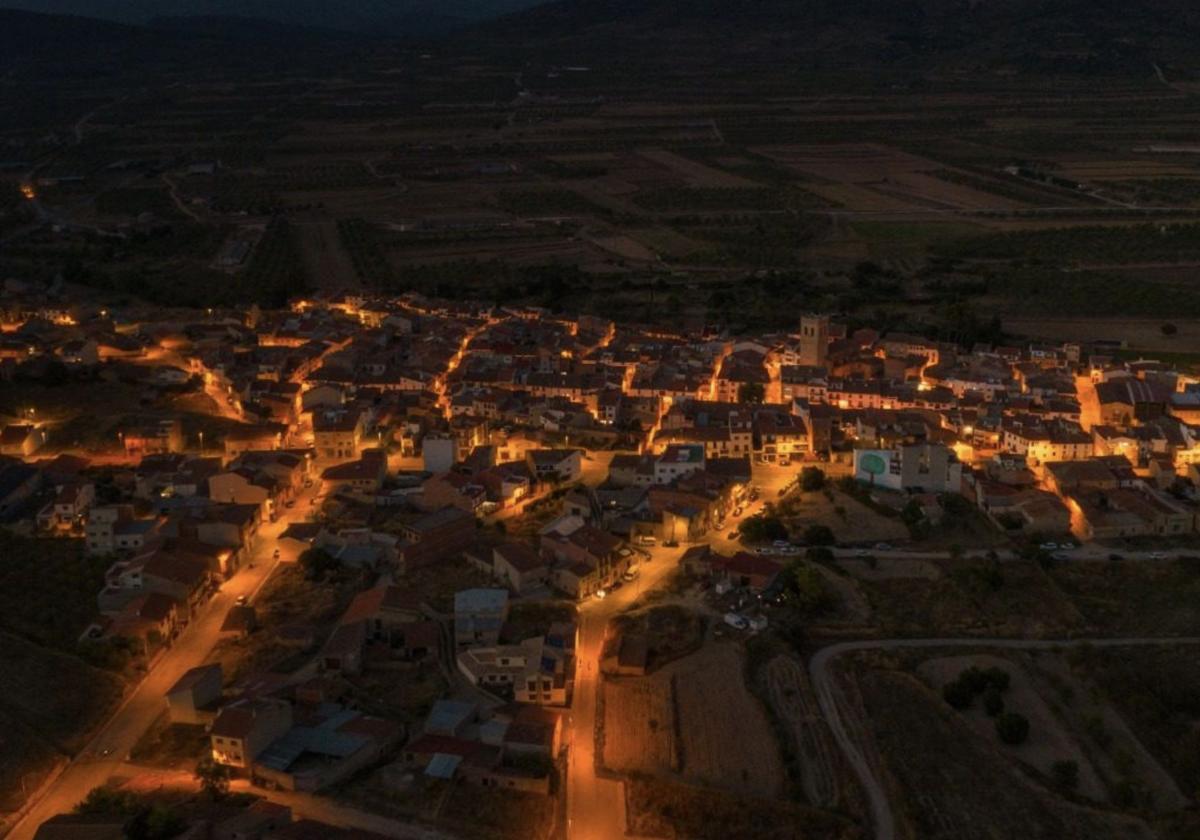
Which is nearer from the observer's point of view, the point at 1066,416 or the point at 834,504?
the point at 834,504

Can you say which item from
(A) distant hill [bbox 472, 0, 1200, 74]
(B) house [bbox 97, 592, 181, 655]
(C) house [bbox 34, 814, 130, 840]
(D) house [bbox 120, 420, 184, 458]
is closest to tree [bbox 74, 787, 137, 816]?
(C) house [bbox 34, 814, 130, 840]

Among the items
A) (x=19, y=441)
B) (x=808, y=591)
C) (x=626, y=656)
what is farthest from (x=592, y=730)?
(x=19, y=441)

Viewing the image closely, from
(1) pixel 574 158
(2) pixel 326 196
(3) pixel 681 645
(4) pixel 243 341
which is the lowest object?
(3) pixel 681 645

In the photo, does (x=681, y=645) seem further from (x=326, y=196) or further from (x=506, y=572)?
(x=326, y=196)

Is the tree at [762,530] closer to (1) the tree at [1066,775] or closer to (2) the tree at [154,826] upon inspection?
(1) the tree at [1066,775]

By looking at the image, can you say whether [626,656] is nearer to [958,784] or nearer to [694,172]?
[958,784]

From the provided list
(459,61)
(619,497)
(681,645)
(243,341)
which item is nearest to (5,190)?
(243,341)
